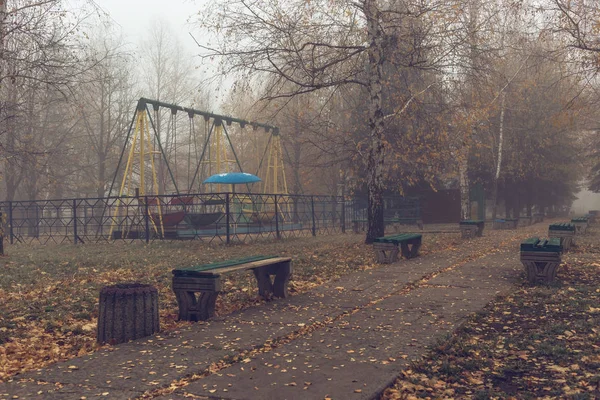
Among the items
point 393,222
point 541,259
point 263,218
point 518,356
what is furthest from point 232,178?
point 518,356

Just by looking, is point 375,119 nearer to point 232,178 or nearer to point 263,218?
point 263,218

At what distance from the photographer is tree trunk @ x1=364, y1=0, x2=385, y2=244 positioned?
15.0 m

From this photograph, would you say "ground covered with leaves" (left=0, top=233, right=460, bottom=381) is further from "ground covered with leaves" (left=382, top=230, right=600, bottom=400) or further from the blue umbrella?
the blue umbrella

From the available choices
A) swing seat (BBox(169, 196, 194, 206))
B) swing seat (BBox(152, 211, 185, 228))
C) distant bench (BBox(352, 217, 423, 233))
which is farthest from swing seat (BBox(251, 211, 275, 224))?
distant bench (BBox(352, 217, 423, 233))

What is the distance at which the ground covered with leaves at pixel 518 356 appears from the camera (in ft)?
14.1

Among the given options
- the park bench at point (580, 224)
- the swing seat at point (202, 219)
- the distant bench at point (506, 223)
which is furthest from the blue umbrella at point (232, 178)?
the park bench at point (580, 224)

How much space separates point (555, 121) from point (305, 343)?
437 inches

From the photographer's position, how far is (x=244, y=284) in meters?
9.47

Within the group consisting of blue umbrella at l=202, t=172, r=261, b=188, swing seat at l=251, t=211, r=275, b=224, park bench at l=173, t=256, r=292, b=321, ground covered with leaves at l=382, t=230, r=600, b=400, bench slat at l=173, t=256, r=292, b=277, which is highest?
blue umbrella at l=202, t=172, r=261, b=188

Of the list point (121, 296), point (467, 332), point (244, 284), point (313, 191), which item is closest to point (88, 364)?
point (121, 296)

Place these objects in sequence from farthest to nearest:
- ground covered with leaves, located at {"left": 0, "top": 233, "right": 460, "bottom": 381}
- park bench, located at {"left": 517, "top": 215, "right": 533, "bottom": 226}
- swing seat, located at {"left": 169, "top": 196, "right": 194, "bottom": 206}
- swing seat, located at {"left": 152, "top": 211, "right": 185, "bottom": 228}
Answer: park bench, located at {"left": 517, "top": 215, "right": 533, "bottom": 226} < swing seat, located at {"left": 152, "top": 211, "right": 185, "bottom": 228} < swing seat, located at {"left": 169, "top": 196, "right": 194, "bottom": 206} < ground covered with leaves, located at {"left": 0, "top": 233, "right": 460, "bottom": 381}

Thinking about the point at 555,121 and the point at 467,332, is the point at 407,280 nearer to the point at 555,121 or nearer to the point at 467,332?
the point at 467,332

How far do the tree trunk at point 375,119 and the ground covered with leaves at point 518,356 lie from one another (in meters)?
8.23

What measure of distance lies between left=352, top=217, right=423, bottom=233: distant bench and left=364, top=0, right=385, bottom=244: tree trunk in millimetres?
7608
